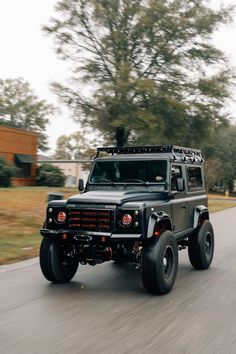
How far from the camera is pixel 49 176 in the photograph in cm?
3847

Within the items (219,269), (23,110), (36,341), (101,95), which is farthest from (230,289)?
(23,110)

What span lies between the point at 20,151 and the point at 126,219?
33250 mm

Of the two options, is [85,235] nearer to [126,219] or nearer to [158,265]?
[126,219]

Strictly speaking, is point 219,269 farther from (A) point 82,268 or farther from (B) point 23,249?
(B) point 23,249

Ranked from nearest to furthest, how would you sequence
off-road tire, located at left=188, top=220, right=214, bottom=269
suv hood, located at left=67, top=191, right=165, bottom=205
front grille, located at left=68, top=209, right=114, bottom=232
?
1. front grille, located at left=68, top=209, right=114, bottom=232
2. suv hood, located at left=67, top=191, right=165, bottom=205
3. off-road tire, located at left=188, top=220, right=214, bottom=269

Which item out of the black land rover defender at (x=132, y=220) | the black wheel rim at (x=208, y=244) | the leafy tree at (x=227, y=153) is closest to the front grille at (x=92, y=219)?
the black land rover defender at (x=132, y=220)

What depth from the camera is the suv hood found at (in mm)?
6902

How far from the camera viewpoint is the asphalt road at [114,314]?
470 cm

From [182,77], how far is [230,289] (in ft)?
85.4

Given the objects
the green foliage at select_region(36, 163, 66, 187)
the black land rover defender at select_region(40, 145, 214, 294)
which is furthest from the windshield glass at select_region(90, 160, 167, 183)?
the green foliage at select_region(36, 163, 66, 187)

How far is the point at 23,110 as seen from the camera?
3012 inches

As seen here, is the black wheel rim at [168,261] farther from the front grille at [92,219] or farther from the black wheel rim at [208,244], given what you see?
the black wheel rim at [208,244]

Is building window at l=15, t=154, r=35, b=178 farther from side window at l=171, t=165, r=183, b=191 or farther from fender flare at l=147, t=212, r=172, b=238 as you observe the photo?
fender flare at l=147, t=212, r=172, b=238

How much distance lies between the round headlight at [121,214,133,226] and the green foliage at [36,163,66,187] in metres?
31.6
